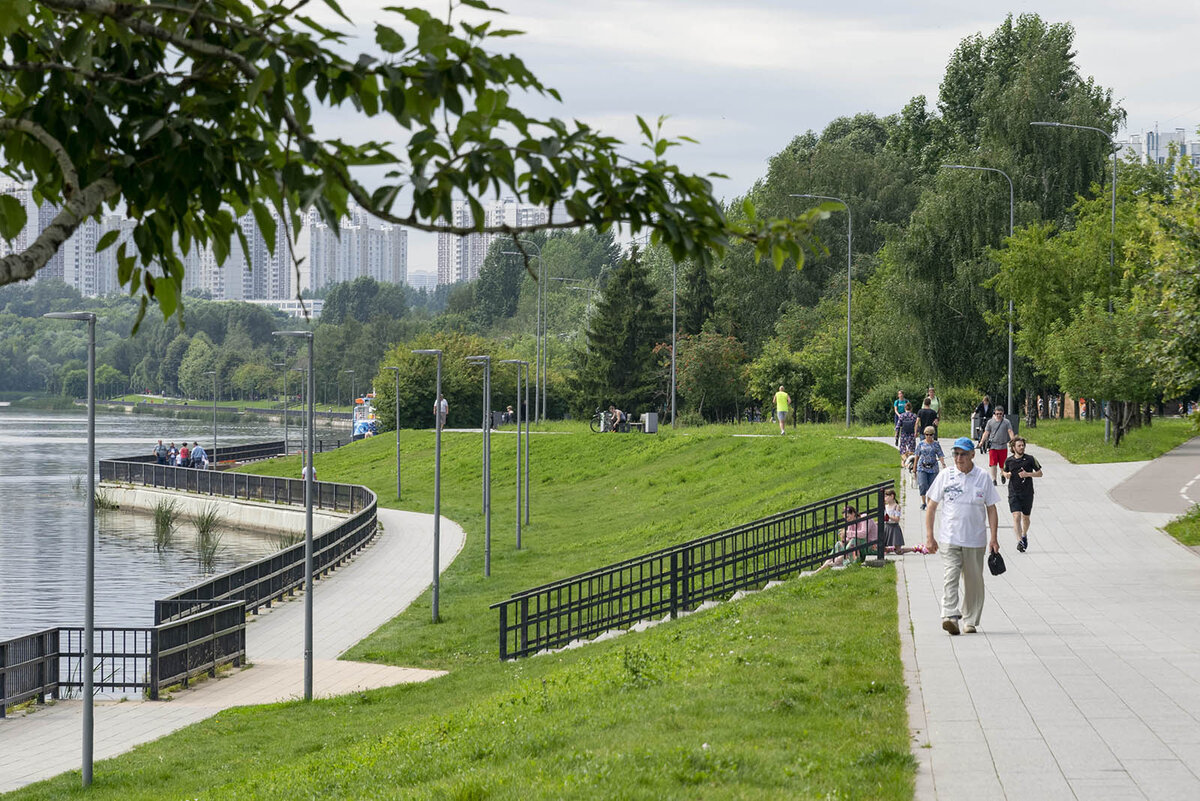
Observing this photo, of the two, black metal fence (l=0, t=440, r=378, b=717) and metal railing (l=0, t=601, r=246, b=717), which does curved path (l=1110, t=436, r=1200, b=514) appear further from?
black metal fence (l=0, t=440, r=378, b=717)

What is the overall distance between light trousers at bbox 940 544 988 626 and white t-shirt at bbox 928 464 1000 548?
3.9 inches

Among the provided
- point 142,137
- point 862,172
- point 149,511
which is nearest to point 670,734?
point 142,137

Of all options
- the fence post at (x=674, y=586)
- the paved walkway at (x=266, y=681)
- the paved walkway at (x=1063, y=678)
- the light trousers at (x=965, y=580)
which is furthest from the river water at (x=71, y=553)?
the light trousers at (x=965, y=580)

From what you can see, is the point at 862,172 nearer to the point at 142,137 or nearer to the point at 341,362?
the point at 142,137

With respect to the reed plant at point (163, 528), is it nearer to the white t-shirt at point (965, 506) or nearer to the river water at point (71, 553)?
the river water at point (71, 553)

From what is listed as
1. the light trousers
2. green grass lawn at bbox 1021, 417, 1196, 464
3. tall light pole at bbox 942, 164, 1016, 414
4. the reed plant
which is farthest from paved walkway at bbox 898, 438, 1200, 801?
the reed plant

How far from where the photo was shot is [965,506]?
1279cm

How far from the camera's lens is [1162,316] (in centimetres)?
1975

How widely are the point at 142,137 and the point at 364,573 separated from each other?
30967 millimetres

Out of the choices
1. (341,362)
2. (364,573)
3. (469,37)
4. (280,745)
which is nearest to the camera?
(469,37)

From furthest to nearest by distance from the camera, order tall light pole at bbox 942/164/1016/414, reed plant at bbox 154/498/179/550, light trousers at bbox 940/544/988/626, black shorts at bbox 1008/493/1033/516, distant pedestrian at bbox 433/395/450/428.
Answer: reed plant at bbox 154/498/179/550
tall light pole at bbox 942/164/1016/414
distant pedestrian at bbox 433/395/450/428
black shorts at bbox 1008/493/1033/516
light trousers at bbox 940/544/988/626

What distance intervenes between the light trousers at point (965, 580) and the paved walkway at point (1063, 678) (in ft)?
0.84

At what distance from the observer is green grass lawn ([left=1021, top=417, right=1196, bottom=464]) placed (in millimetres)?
37188

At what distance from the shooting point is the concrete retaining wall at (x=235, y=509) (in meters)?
50.5
